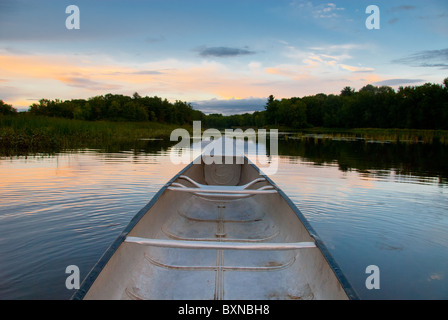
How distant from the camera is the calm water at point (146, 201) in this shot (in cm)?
417

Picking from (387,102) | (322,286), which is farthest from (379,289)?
(387,102)

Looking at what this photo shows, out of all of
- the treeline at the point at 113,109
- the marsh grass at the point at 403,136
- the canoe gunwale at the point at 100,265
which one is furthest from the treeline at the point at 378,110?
the canoe gunwale at the point at 100,265

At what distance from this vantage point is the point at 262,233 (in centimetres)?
507

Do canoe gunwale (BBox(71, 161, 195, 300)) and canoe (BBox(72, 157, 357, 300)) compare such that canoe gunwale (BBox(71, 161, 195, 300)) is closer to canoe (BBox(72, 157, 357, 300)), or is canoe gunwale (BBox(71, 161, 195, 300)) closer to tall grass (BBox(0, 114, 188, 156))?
canoe (BBox(72, 157, 357, 300))

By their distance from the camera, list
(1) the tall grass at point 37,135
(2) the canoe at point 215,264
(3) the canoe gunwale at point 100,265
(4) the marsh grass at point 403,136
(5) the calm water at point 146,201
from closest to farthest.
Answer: (3) the canoe gunwale at point 100,265, (2) the canoe at point 215,264, (5) the calm water at point 146,201, (1) the tall grass at point 37,135, (4) the marsh grass at point 403,136

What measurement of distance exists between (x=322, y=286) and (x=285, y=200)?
2.10m

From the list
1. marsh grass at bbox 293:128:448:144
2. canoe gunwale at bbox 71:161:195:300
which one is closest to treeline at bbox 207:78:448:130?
marsh grass at bbox 293:128:448:144

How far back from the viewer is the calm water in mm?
4172

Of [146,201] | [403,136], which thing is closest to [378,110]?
[403,136]

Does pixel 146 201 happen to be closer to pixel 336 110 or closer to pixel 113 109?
pixel 113 109

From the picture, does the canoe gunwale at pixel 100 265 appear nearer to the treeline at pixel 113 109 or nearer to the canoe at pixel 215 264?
the canoe at pixel 215 264

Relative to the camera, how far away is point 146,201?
7.59 metres
